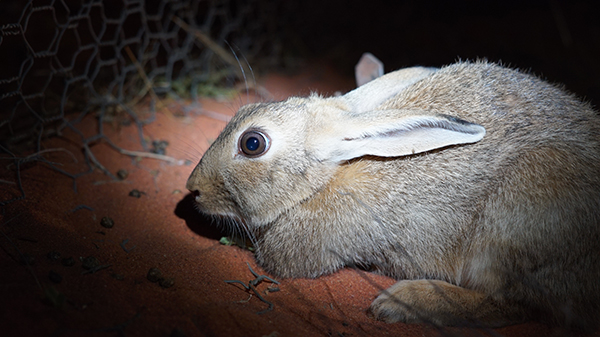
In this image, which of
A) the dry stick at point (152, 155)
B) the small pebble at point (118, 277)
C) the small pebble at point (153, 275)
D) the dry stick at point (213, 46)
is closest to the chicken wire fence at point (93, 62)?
the dry stick at point (213, 46)

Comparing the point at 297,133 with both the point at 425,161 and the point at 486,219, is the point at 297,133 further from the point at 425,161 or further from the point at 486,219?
the point at 486,219

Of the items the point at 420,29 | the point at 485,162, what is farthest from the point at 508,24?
the point at 485,162

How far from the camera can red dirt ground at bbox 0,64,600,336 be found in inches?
85.3

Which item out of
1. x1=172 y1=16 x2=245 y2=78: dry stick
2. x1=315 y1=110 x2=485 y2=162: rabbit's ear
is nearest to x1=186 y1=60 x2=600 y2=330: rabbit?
x1=315 y1=110 x2=485 y2=162: rabbit's ear

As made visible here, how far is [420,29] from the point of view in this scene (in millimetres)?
8117

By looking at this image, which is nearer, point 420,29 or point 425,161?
point 425,161

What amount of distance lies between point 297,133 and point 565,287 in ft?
6.41

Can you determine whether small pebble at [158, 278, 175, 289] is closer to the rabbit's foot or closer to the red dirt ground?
the red dirt ground

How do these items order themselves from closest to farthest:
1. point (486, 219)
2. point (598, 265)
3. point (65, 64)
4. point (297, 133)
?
point (598, 265) → point (486, 219) → point (297, 133) → point (65, 64)

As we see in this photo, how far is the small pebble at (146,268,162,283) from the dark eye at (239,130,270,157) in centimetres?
100

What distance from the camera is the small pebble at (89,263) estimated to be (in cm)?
260

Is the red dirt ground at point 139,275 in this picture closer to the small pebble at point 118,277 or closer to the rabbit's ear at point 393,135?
the small pebble at point 118,277

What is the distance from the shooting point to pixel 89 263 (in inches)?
103

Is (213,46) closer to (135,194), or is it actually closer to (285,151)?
(135,194)
